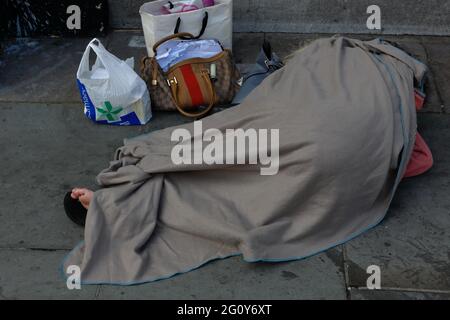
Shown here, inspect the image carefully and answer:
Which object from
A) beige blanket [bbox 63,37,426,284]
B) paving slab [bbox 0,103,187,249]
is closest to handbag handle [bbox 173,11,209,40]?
paving slab [bbox 0,103,187,249]

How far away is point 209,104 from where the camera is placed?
3.67 metres

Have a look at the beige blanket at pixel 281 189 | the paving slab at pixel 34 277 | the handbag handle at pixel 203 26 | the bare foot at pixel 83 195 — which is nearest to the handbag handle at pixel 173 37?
the handbag handle at pixel 203 26

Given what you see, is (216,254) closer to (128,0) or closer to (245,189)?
(245,189)

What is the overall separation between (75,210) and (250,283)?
0.88 m

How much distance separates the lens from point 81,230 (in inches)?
115

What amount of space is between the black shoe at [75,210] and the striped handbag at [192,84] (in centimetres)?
97

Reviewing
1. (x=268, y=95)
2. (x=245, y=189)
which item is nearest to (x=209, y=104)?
(x=268, y=95)

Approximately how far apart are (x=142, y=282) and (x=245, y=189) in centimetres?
60

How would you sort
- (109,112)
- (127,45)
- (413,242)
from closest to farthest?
(413,242)
(109,112)
(127,45)

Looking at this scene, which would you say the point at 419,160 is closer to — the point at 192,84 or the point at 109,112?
the point at 192,84

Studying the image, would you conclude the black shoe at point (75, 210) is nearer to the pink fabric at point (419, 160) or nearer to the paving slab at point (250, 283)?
the paving slab at point (250, 283)

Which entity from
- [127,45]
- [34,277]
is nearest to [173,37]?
[127,45]

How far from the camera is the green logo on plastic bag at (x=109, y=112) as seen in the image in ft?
11.6
